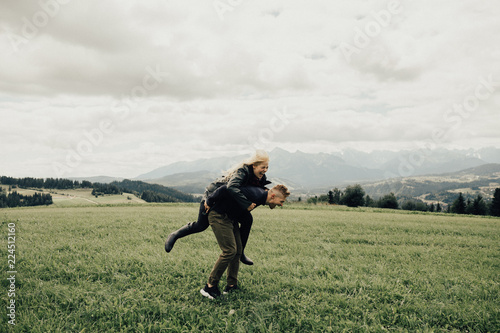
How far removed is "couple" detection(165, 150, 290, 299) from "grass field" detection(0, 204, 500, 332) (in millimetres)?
800

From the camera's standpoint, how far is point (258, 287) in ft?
20.5

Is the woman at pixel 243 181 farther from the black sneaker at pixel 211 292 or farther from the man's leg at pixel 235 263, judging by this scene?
the black sneaker at pixel 211 292

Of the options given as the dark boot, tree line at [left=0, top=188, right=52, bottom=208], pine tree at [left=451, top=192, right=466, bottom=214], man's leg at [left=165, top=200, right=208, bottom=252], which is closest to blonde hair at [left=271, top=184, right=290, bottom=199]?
man's leg at [left=165, top=200, right=208, bottom=252]

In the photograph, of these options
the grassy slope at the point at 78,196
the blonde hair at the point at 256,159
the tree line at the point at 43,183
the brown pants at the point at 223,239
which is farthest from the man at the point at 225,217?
the tree line at the point at 43,183

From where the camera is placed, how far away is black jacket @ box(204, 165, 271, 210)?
5.03 m

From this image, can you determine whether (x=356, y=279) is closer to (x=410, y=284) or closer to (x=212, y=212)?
(x=410, y=284)

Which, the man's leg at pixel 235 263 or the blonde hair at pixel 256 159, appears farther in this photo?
the man's leg at pixel 235 263

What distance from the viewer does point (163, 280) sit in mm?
6457

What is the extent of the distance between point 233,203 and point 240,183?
641 millimetres

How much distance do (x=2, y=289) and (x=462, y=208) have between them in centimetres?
10547

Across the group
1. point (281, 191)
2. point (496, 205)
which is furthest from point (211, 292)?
point (496, 205)

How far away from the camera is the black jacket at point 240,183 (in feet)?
16.5

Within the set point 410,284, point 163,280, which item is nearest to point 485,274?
point 410,284

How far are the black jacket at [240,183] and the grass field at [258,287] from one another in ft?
7.32
